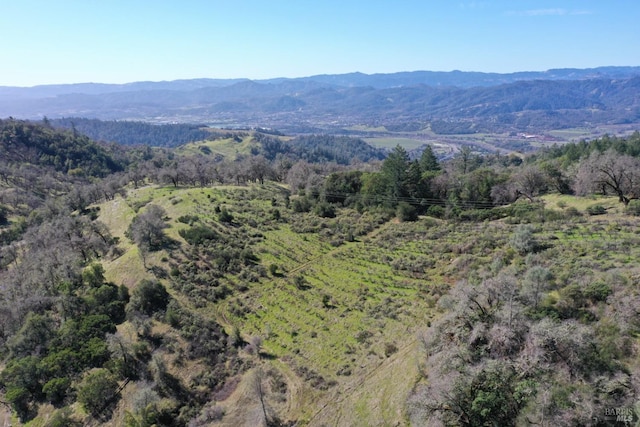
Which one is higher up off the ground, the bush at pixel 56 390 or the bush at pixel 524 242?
the bush at pixel 524 242

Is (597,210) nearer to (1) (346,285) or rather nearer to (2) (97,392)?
(1) (346,285)

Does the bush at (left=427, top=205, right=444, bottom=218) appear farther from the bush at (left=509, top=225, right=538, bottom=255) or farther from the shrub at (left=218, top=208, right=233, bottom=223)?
the shrub at (left=218, top=208, right=233, bottom=223)

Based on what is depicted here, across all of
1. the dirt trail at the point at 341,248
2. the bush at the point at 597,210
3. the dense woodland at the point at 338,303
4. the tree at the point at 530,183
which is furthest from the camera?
the tree at the point at 530,183

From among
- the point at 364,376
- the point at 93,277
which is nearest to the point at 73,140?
the point at 93,277

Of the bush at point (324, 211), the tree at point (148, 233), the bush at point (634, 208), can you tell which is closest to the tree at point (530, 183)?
the bush at point (634, 208)

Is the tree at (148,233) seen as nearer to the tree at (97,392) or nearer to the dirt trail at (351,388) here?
the tree at (97,392)

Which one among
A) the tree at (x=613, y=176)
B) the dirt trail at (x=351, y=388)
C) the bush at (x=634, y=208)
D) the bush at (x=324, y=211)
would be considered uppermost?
the tree at (x=613, y=176)
